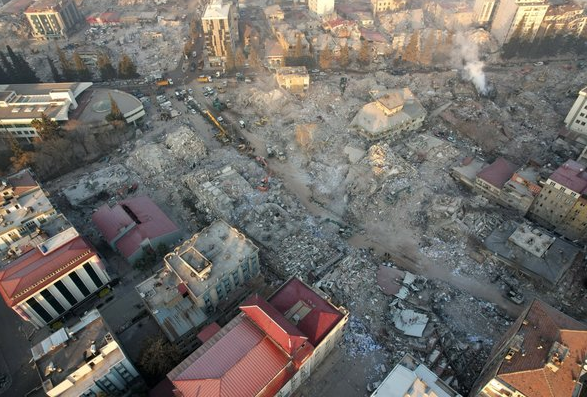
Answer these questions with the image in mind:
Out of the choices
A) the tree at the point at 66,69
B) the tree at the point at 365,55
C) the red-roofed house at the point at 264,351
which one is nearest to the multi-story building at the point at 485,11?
the tree at the point at 365,55

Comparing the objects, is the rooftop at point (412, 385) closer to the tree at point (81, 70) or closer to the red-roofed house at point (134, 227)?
the red-roofed house at point (134, 227)

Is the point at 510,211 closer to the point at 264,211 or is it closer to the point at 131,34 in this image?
the point at 264,211

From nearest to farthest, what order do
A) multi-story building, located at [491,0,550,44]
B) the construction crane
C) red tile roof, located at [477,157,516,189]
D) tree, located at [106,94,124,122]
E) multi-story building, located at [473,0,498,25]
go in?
red tile roof, located at [477,157,516,189], tree, located at [106,94,124,122], the construction crane, multi-story building, located at [491,0,550,44], multi-story building, located at [473,0,498,25]

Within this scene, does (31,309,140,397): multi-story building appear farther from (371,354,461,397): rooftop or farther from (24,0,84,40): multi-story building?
(24,0,84,40): multi-story building

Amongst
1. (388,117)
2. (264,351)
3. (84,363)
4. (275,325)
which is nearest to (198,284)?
(264,351)

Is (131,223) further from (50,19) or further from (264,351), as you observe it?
(50,19)

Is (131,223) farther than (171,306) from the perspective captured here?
Yes

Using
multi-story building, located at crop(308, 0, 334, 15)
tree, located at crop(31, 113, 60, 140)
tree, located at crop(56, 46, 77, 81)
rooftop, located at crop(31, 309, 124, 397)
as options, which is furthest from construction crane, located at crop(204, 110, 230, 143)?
multi-story building, located at crop(308, 0, 334, 15)
